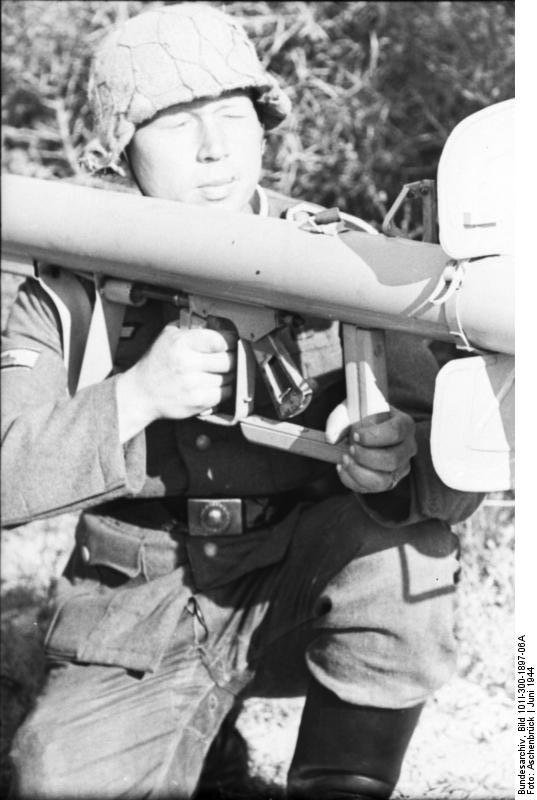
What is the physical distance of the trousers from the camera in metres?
1.83

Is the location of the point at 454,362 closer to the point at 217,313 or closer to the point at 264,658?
the point at 217,313

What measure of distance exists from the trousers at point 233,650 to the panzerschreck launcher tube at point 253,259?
0.39 meters

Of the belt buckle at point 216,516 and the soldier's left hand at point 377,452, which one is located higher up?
the soldier's left hand at point 377,452

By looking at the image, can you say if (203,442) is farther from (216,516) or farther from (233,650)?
(233,650)

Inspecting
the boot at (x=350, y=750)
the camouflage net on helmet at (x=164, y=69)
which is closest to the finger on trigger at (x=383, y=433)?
the boot at (x=350, y=750)

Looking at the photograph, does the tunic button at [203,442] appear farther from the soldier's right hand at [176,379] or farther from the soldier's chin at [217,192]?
the soldier's chin at [217,192]

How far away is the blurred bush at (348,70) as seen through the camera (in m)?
3.29

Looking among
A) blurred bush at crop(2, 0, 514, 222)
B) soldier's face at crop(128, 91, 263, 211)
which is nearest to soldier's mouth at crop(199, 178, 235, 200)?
soldier's face at crop(128, 91, 263, 211)

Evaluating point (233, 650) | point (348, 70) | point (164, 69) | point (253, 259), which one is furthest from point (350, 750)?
point (348, 70)

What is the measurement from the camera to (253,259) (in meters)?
1.72

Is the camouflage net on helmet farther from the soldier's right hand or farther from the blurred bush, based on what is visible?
the blurred bush

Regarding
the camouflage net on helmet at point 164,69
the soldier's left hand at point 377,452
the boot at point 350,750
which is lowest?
the boot at point 350,750

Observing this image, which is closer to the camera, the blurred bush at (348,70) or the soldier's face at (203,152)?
the soldier's face at (203,152)

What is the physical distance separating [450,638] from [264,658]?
0.34 meters
